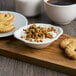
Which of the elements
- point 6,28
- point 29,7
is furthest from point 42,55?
point 29,7

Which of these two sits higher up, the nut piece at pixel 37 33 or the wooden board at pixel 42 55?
the nut piece at pixel 37 33

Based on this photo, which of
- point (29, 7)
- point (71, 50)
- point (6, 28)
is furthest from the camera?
point (29, 7)

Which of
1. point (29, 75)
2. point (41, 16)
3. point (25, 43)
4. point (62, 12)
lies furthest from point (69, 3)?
point (29, 75)

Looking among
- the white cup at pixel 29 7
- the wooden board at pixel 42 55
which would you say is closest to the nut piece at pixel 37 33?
the wooden board at pixel 42 55

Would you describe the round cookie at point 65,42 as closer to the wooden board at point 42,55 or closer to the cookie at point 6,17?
the wooden board at point 42,55

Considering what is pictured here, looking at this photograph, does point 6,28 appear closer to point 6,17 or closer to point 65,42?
point 6,17

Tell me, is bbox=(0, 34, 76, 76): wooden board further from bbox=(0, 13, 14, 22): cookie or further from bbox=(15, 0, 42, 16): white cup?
bbox=(15, 0, 42, 16): white cup

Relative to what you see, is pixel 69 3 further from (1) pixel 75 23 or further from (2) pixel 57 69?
(2) pixel 57 69
